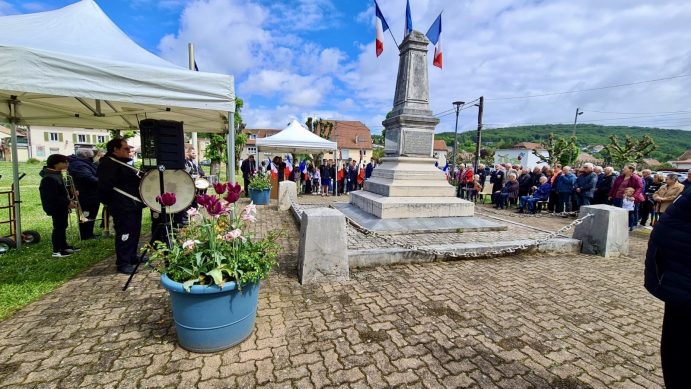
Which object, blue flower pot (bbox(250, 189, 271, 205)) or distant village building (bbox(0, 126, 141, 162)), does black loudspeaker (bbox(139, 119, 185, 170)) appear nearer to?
blue flower pot (bbox(250, 189, 271, 205))

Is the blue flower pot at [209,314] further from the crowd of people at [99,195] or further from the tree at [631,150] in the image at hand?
the tree at [631,150]

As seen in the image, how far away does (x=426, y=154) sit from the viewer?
7.64 metres

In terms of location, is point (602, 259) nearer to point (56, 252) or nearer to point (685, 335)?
point (685, 335)

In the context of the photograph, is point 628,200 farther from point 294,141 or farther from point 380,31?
point 294,141

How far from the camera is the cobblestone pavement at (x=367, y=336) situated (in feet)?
7.66

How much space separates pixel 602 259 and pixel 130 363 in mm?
7025

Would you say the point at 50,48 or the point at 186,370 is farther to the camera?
the point at 50,48

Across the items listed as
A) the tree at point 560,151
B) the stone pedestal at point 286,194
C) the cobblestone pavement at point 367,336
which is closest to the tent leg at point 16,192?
the cobblestone pavement at point 367,336

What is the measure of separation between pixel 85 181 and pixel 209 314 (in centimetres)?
516

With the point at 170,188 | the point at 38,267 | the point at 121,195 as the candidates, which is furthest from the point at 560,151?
the point at 38,267

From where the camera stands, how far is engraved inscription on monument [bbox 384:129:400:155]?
7.65m

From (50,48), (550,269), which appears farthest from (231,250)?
(550,269)

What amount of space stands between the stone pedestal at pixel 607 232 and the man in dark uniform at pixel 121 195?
7732mm

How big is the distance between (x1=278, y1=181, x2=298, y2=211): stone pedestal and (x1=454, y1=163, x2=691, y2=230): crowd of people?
8.12m
